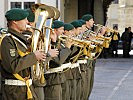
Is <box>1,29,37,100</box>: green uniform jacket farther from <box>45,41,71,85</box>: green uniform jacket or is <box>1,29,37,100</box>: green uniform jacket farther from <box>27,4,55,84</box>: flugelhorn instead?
<box>45,41,71,85</box>: green uniform jacket

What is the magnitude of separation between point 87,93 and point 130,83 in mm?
4455

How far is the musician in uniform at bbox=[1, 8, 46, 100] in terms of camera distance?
4.48 m

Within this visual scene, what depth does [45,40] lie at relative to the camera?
4.77 meters

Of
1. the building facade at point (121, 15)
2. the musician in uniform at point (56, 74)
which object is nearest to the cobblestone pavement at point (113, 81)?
the musician in uniform at point (56, 74)

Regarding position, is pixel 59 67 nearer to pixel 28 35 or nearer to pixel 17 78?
pixel 28 35

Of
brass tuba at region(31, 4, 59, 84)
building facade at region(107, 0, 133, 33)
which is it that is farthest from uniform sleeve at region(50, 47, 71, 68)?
building facade at region(107, 0, 133, 33)

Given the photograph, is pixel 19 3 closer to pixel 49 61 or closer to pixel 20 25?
pixel 49 61

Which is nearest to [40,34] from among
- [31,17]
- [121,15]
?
[31,17]

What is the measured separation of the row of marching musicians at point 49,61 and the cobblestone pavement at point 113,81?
1.70 metres

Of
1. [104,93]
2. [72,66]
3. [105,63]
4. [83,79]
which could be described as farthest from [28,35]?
[105,63]

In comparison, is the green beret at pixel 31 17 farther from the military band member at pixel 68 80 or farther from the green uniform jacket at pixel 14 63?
the military band member at pixel 68 80

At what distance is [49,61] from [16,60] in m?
1.29

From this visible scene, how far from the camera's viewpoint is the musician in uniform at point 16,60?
14.7 ft

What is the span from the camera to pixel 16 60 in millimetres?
4473
